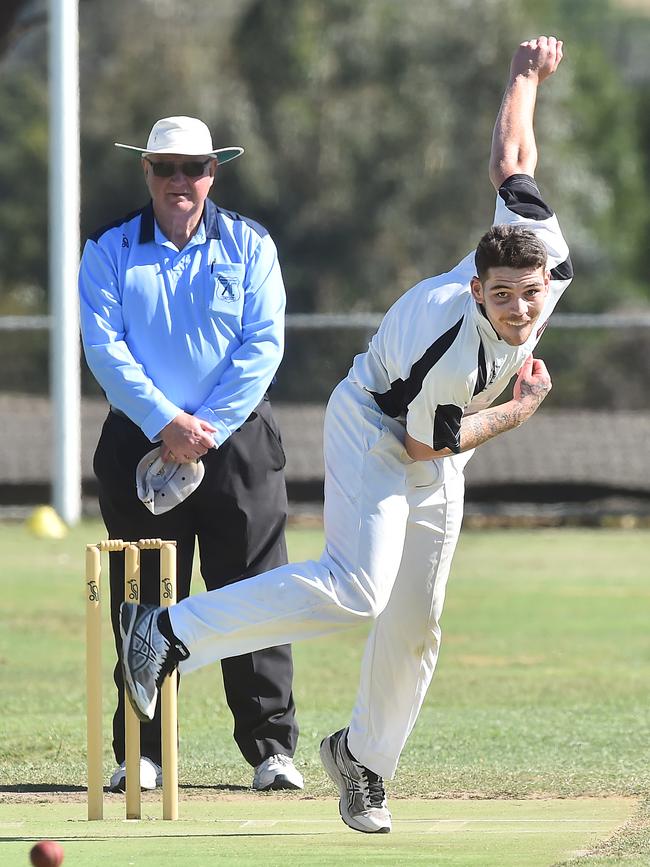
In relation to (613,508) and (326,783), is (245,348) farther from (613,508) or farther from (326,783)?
(613,508)

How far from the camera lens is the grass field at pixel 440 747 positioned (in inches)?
201

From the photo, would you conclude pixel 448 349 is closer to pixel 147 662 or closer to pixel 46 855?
pixel 147 662

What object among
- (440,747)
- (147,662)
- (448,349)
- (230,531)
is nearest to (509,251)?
(448,349)

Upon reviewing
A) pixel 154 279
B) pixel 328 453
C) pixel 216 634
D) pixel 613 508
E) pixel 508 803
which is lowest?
pixel 613 508

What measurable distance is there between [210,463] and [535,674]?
3103mm

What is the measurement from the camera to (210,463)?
6.29 metres

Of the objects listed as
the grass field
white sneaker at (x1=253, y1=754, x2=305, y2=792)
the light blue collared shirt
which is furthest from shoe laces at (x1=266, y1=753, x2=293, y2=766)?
the light blue collared shirt

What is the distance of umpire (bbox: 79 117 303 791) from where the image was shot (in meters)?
6.20

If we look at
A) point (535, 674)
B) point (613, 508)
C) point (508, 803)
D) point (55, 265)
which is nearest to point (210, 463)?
point (508, 803)

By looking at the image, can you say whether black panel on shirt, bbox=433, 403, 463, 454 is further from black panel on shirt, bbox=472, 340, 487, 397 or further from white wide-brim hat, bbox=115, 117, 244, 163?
white wide-brim hat, bbox=115, 117, 244, 163

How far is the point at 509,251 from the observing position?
4902 millimetres

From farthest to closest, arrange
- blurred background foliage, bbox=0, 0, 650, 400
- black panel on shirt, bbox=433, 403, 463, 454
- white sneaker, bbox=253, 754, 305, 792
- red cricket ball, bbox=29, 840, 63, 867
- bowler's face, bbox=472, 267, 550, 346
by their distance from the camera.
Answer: blurred background foliage, bbox=0, 0, 650, 400, white sneaker, bbox=253, 754, 305, 792, black panel on shirt, bbox=433, 403, 463, 454, bowler's face, bbox=472, 267, 550, 346, red cricket ball, bbox=29, 840, 63, 867

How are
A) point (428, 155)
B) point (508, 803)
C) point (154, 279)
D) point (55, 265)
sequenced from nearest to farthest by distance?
point (508, 803)
point (154, 279)
point (55, 265)
point (428, 155)

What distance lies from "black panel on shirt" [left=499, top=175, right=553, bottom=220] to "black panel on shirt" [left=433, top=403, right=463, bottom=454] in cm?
67
